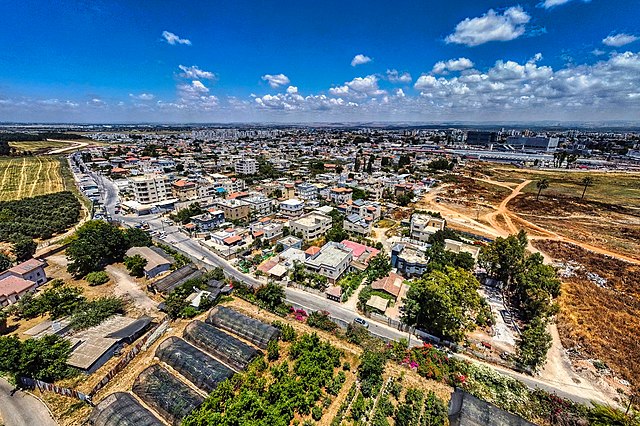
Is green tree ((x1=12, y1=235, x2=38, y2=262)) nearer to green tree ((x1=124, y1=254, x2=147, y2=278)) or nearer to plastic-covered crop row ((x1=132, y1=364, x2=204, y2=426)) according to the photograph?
green tree ((x1=124, y1=254, x2=147, y2=278))

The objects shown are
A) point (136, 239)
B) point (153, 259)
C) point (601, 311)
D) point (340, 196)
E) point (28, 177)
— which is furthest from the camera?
point (28, 177)

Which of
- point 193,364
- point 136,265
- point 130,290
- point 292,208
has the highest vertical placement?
point 136,265

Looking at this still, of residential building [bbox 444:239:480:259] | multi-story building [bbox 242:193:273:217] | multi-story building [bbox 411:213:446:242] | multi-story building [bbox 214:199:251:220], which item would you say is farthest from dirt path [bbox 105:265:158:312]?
residential building [bbox 444:239:480:259]

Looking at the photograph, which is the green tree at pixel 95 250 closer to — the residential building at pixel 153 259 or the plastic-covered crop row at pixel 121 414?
the residential building at pixel 153 259

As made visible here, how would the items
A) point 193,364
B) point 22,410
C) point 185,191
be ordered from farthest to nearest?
A: point 185,191 → point 193,364 → point 22,410

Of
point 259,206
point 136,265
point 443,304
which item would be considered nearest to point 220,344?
point 136,265

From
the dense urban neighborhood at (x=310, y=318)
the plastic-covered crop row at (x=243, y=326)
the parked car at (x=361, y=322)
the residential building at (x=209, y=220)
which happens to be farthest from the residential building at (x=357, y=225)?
the plastic-covered crop row at (x=243, y=326)

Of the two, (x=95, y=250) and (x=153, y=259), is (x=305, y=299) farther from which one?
(x=95, y=250)
